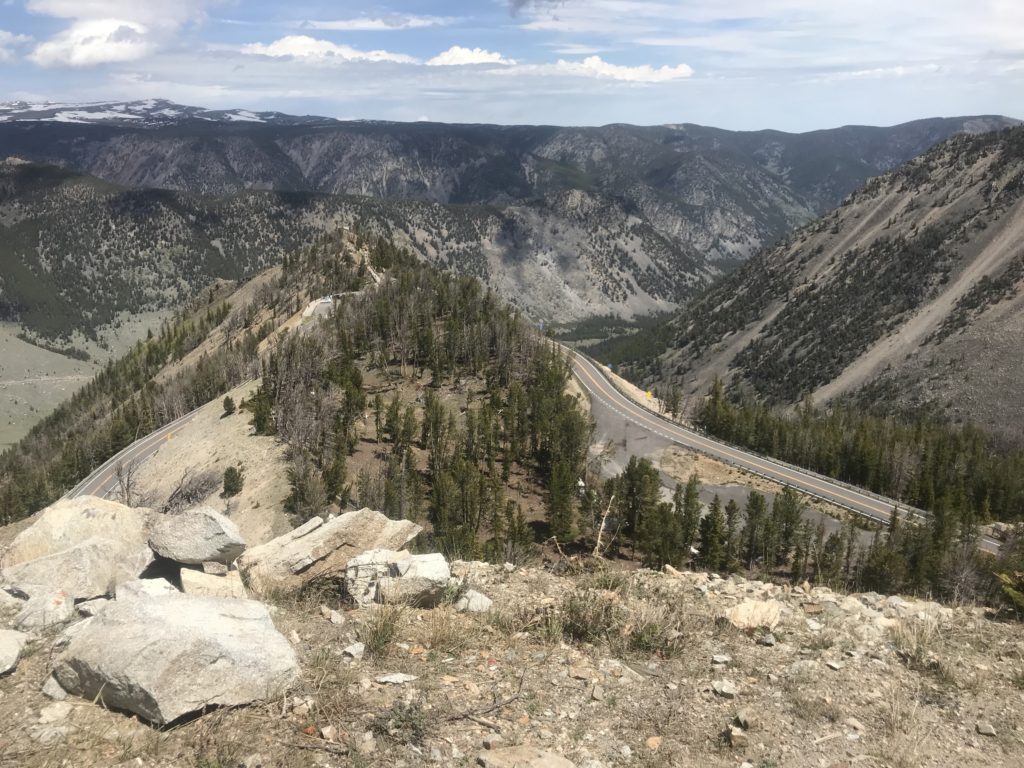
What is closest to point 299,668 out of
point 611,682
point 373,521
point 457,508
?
point 611,682

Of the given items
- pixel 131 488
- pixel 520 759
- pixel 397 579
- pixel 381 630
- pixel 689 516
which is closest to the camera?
pixel 520 759

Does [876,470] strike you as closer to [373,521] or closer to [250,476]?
[250,476]

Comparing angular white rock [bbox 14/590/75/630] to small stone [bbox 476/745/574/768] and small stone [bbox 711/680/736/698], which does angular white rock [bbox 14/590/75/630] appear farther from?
small stone [bbox 711/680/736/698]

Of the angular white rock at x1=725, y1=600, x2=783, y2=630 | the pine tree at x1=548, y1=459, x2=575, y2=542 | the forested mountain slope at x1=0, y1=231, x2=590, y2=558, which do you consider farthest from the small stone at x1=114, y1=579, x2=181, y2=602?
the pine tree at x1=548, y1=459, x2=575, y2=542

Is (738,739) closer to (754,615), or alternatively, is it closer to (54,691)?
(754,615)

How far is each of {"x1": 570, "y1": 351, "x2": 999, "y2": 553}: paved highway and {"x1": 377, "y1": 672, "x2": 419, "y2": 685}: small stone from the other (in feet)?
265

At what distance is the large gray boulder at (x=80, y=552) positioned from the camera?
17.5 m

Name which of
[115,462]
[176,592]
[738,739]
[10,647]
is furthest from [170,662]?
[115,462]

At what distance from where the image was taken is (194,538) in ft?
60.6

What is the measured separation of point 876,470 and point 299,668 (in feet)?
351

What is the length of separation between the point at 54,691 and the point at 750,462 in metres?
97.4

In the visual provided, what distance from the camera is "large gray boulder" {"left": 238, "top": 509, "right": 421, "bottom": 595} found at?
19.0m

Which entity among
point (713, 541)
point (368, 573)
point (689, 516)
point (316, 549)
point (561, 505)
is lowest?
point (713, 541)

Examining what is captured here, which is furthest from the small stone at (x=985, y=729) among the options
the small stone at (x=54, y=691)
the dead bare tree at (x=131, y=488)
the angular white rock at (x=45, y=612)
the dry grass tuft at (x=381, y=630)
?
the dead bare tree at (x=131, y=488)
